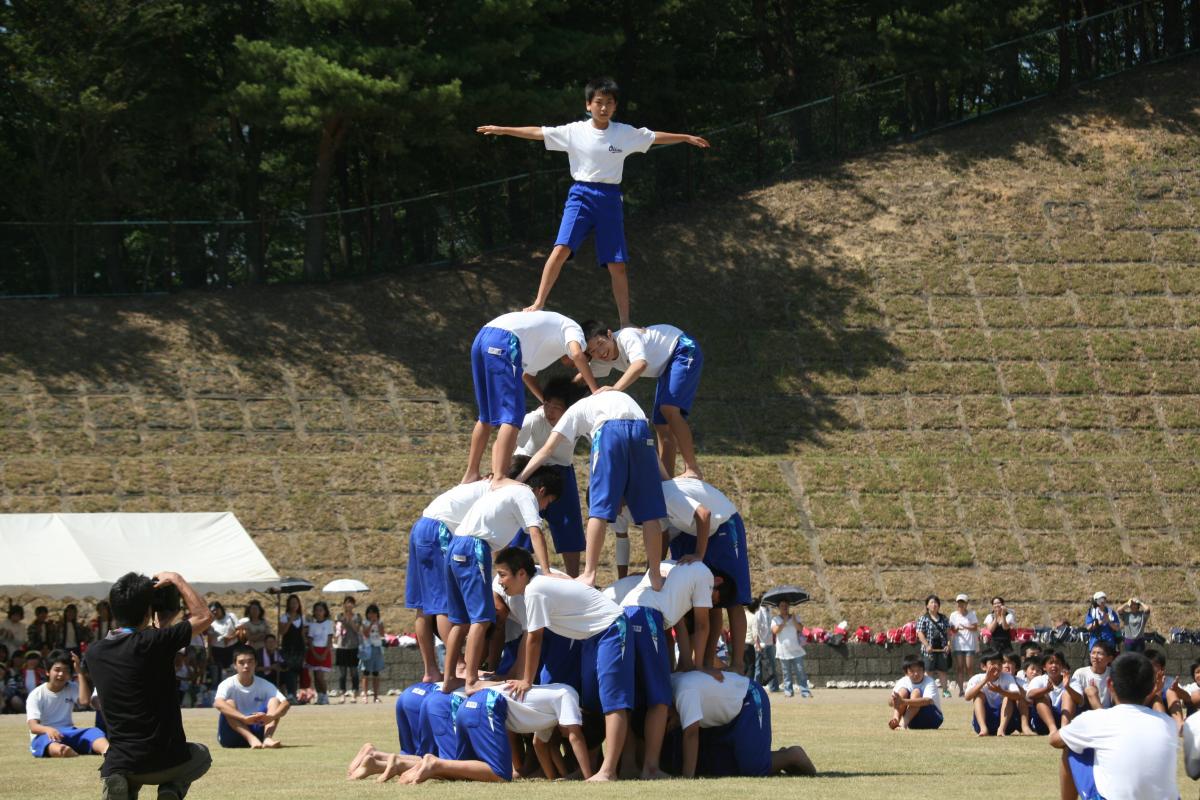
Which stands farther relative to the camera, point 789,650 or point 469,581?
point 789,650

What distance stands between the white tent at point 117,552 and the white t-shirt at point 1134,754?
16.7 metres

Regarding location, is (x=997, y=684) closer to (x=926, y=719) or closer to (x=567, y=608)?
(x=926, y=719)

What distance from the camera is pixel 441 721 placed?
11203 millimetres

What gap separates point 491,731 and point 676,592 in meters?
1.66

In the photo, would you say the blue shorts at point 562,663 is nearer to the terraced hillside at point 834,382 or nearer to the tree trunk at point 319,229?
the terraced hillside at point 834,382

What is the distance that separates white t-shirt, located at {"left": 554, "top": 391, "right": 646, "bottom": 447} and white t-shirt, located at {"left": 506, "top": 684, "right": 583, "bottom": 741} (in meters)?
1.99

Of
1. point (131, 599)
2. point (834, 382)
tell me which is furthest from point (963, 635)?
point (131, 599)

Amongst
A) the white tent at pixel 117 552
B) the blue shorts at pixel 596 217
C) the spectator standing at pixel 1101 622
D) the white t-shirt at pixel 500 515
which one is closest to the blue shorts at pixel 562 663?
the white t-shirt at pixel 500 515

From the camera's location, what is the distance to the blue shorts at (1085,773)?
7.08 metres

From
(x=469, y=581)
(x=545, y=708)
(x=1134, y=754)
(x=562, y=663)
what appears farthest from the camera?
(x=469, y=581)

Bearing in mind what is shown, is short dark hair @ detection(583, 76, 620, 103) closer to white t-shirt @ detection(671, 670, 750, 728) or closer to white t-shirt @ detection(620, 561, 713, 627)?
white t-shirt @ detection(620, 561, 713, 627)

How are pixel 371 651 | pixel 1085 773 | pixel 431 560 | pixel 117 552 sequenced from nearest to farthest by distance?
pixel 1085 773 → pixel 431 560 → pixel 117 552 → pixel 371 651

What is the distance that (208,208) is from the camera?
125ft

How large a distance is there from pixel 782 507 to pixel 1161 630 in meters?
7.01
